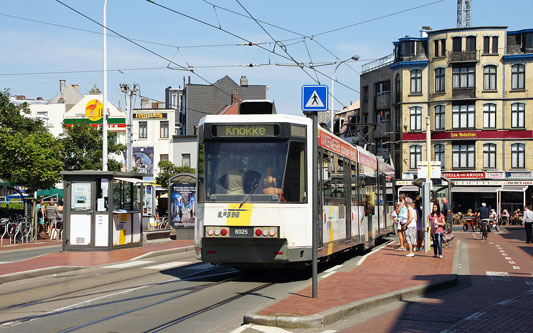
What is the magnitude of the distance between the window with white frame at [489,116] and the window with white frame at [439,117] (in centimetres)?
329

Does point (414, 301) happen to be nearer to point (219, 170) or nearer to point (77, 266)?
point (219, 170)

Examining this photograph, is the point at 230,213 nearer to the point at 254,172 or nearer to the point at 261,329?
the point at 254,172

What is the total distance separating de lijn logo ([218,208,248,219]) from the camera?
1312 centimetres

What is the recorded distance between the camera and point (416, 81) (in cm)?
6188

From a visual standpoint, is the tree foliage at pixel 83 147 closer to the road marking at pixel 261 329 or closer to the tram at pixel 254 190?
the tram at pixel 254 190

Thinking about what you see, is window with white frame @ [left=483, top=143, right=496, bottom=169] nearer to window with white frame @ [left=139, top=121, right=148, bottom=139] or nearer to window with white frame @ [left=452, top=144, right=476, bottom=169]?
window with white frame @ [left=452, top=144, right=476, bottom=169]

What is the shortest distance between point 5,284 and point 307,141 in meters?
6.73

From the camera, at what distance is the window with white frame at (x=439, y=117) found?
197ft

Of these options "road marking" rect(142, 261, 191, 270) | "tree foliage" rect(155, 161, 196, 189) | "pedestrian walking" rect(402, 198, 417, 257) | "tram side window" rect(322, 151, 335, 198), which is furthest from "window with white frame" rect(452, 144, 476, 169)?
"tram side window" rect(322, 151, 335, 198)

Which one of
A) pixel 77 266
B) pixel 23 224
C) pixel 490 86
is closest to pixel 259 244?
pixel 77 266

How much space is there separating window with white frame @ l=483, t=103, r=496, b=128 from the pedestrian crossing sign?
167ft

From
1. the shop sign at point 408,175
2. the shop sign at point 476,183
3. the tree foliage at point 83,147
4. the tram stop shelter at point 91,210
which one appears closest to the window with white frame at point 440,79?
the shop sign at point 408,175

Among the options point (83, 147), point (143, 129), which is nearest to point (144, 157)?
point (143, 129)

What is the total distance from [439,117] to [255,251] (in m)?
49.7
